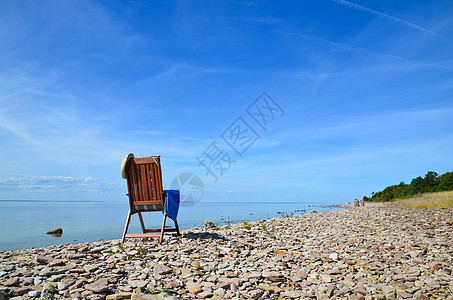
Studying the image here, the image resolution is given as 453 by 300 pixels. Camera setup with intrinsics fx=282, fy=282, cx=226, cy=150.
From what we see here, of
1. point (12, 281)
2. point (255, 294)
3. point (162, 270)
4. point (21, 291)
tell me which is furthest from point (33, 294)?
point (255, 294)

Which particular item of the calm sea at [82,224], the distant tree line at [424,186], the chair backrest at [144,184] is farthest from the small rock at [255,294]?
the distant tree line at [424,186]

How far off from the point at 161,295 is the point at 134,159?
12.5ft

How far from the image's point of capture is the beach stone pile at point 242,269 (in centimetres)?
415

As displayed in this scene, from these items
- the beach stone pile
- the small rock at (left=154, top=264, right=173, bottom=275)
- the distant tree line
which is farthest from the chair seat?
the distant tree line

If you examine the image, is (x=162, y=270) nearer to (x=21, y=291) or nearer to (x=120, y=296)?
(x=120, y=296)

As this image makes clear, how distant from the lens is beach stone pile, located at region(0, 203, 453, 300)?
13.6ft

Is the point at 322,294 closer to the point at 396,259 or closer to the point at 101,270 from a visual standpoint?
the point at 396,259

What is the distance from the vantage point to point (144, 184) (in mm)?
7141

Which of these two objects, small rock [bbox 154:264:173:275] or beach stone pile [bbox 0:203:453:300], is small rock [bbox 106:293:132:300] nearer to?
beach stone pile [bbox 0:203:453:300]

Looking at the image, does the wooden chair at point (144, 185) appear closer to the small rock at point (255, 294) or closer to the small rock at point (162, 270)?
the small rock at point (162, 270)

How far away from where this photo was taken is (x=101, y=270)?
4.82 meters

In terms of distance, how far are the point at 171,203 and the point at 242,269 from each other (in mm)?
2807

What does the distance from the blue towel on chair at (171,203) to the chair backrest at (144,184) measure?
123 millimetres

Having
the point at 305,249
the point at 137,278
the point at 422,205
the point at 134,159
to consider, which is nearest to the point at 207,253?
the point at 137,278
